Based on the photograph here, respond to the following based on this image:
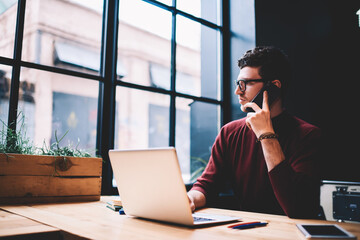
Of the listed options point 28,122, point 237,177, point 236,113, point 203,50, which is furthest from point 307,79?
point 28,122

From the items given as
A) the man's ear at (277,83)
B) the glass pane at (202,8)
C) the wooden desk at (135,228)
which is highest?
the glass pane at (202,8)

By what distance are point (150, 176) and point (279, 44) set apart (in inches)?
108

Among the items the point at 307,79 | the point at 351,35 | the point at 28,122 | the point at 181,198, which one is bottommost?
the point at 181,198

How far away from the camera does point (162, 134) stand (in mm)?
3260

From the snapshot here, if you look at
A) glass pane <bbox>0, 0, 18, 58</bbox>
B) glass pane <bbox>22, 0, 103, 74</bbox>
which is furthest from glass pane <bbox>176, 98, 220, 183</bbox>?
glass pane <bbox>0, 0, 18, 58</bbox>

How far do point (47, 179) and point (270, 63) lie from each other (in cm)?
142

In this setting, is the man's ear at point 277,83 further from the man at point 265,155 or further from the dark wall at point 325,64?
the dark wall at point 325,64

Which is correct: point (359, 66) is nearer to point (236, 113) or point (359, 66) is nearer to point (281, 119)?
point (236, 113)

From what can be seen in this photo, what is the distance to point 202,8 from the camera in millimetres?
3555

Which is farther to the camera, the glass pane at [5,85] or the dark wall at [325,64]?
the dark wall at [325,64]

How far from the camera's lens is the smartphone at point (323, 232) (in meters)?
0.74

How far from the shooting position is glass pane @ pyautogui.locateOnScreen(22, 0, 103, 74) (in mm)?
2263

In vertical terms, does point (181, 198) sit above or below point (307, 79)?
below

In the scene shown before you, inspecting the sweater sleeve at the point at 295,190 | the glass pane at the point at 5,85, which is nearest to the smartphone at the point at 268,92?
the sweater sleeve at the point at 295,190
